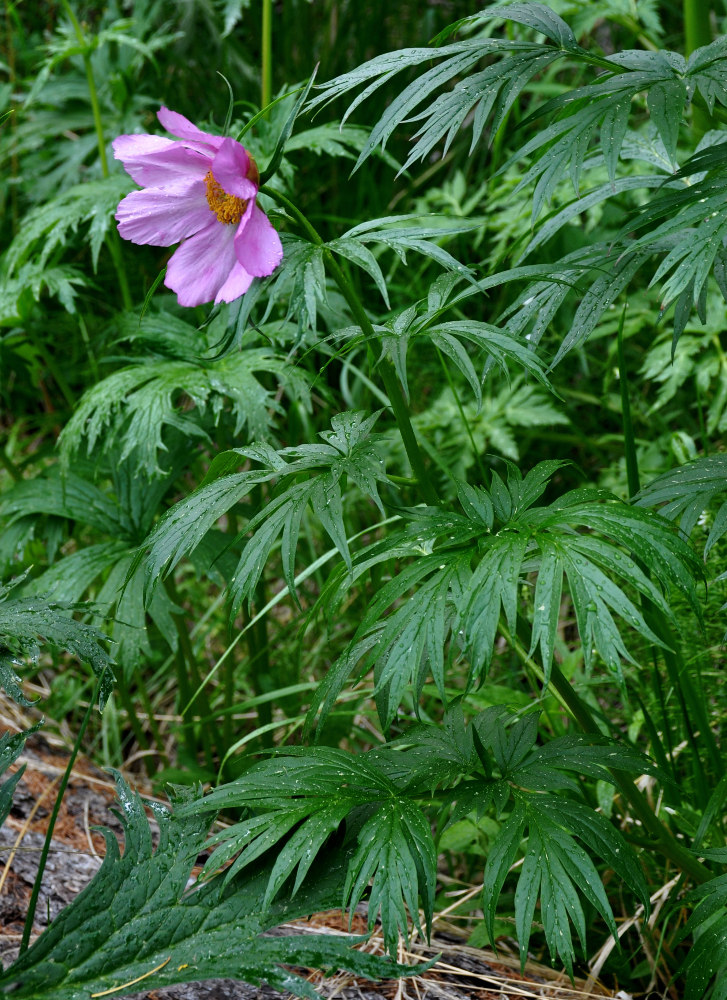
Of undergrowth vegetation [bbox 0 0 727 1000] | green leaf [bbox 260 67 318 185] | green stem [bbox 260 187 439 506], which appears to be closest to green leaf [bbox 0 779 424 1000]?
undergrowth vegetation [bbox 0 0 727 1000]

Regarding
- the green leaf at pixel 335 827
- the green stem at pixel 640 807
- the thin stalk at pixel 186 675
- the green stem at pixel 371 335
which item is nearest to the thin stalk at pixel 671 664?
the green stem at pixel 640 807

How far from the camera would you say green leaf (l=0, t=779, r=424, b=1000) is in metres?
0.87

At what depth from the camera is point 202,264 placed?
977 millimetres

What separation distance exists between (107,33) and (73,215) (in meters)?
0.45

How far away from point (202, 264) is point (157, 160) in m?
0.11

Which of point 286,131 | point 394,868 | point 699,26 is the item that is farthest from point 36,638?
point 699,26

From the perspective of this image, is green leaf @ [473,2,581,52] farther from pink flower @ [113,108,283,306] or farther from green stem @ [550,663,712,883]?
green stem @ [550,663,712,883]

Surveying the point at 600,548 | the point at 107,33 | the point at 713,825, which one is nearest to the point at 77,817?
the point at 713,825

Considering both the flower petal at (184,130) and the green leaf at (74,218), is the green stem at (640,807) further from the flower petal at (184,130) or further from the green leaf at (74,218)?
the green leaf at (74,218)

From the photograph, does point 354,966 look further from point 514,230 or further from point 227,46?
point 227,46

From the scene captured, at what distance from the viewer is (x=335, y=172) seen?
276 cm

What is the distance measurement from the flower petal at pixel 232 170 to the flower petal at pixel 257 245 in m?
0.02

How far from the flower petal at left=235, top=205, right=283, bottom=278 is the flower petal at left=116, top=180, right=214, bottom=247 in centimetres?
10

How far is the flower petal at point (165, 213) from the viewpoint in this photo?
0.98 metres
